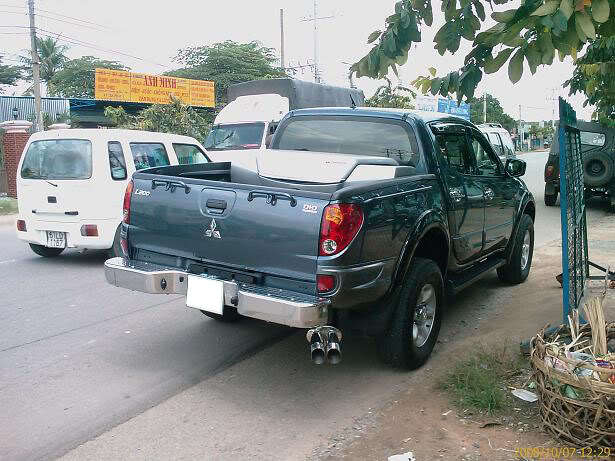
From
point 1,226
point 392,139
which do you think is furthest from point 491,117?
point 392,139

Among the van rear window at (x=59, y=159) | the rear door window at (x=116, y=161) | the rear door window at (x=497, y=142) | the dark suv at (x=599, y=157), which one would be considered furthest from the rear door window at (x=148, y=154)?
the rear door window at (x=497, y=142)

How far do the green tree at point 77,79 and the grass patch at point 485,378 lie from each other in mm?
38604

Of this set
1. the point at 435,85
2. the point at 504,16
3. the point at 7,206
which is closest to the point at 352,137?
the point at 435,85

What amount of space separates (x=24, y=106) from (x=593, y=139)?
2134 cm

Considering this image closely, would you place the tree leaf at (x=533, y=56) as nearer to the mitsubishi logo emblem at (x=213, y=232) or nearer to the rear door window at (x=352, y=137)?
the rear door window at (x=352, y=137)

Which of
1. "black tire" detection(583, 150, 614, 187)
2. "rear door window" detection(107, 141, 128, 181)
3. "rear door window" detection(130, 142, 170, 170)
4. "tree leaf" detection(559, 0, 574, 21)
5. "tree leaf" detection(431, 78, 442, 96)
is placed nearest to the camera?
"tree leaf" detection(559, 0, 574, 21)

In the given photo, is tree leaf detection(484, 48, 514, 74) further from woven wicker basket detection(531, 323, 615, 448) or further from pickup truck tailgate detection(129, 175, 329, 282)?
woven wicker basket detection(531, 323, 615, 448)

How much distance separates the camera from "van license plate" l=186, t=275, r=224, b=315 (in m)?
3.93

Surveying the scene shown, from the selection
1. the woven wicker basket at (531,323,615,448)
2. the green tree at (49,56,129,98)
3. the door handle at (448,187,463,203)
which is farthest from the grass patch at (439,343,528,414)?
the green tree at (49,56,129,98)

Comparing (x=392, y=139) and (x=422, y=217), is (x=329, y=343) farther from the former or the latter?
(x=392, y=139)

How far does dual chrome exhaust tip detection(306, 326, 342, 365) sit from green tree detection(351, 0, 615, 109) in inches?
68.9

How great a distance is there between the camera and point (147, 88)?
2897 cm

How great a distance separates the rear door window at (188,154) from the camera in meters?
8.95

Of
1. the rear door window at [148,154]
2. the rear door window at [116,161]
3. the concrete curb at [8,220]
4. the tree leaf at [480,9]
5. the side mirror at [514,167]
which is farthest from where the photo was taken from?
the concrete curb at [8,220]
